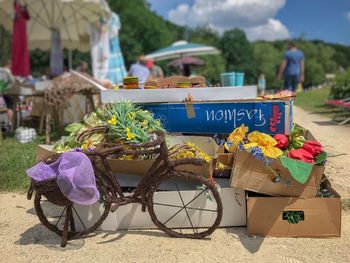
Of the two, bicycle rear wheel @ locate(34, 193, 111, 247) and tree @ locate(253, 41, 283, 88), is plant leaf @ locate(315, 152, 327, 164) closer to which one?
bicycle rear wheel @ locate(34, 193, 111, 247)

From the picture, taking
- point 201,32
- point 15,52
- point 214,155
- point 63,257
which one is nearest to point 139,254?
point 63,257

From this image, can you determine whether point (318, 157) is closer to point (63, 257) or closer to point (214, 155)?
point (214, 155)

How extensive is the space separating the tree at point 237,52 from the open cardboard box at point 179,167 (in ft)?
213

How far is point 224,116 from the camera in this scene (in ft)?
13.4

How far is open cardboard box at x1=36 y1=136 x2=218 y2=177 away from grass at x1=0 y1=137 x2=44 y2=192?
3.68 feet

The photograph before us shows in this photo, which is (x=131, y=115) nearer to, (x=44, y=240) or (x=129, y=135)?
(x=129, y=135)

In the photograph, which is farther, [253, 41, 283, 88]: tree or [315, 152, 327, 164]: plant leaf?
[253, 41, 283, 88]: tree

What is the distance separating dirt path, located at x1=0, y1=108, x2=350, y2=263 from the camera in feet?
9.71

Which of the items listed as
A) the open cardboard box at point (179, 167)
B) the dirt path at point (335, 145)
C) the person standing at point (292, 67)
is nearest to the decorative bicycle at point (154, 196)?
the open cardboard box at point (179, 167)

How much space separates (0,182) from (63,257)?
231 cm

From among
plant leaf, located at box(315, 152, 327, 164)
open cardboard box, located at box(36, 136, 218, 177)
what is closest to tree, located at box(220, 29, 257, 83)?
open cardboard box, located at box(36, 136, 218, 177)

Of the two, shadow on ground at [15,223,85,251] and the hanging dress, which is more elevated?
the hanging dress

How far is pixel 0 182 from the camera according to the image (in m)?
4.95

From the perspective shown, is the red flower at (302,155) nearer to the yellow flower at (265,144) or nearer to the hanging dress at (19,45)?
the yellow flower at (265,144)
